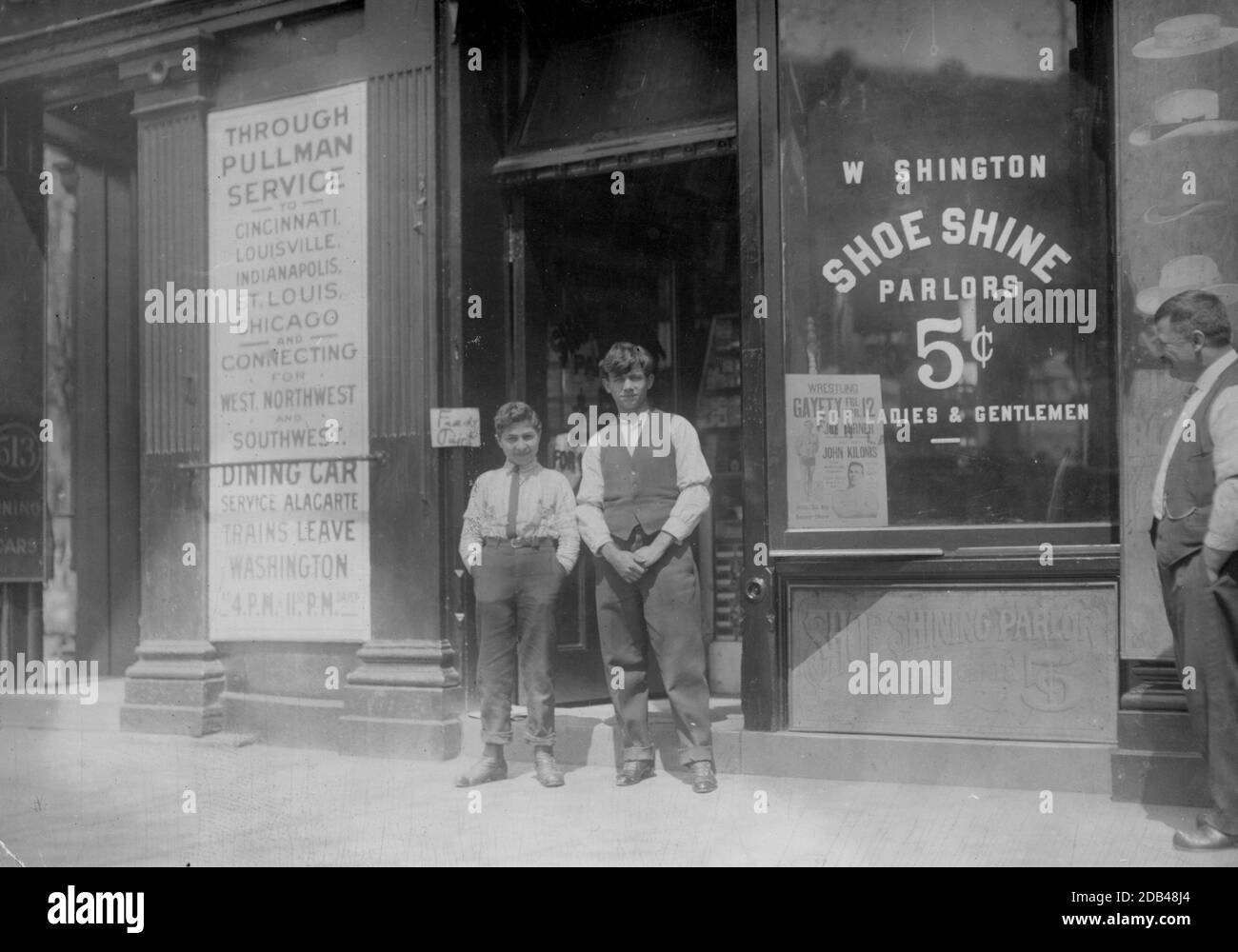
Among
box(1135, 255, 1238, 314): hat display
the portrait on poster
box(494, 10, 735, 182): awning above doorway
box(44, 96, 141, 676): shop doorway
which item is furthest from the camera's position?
box(44, 96, 141, 676): shop doorway

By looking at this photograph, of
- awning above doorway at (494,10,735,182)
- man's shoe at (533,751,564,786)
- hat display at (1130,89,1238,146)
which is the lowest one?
man's shoe at (533,751,564,786)

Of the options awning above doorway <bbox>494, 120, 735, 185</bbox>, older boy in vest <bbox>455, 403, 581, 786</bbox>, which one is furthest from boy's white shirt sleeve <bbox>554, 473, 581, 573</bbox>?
awning above doorway <bbox>494, 120, 735, 185</bbox>

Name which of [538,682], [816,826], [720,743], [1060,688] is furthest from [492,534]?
[1060,688]

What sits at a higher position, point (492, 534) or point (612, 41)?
point (612, 41)

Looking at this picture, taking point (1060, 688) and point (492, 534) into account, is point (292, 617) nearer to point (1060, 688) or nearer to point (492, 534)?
point (492, 534)

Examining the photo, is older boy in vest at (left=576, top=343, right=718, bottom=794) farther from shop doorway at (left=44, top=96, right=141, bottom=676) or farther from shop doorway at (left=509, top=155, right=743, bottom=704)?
shop doorway at (left=44, top=96, right=141, bottom=676)

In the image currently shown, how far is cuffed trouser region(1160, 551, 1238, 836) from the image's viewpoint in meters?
4.89

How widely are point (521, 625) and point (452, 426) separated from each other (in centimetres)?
134

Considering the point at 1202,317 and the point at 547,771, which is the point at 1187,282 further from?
the point at 547,771

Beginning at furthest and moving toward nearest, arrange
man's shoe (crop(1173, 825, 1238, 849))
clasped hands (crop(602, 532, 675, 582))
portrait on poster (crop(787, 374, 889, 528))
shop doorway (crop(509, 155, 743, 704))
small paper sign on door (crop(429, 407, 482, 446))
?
shop doorway (crop(509, 155, 743, 704))
small paper sign on door (crop(429, 407, 482, 446))
portrait on poster (crop(787, 374, 889, 528))
clasped hands (crop(602, 532, 675, 582))
man's shoe (crop(1173, 825, 1238, 849))

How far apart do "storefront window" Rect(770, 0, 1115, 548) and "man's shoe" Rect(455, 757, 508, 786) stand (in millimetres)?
1759

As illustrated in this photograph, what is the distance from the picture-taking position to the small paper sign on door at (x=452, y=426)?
7.36 metres

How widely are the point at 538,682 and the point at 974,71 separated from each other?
3.49m
